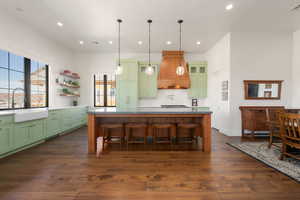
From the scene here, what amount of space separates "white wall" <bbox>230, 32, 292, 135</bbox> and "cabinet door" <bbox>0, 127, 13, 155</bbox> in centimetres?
552

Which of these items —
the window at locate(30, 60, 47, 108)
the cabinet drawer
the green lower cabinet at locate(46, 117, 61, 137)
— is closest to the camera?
the cabinet drawer

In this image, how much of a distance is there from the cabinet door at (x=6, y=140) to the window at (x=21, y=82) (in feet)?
3.41

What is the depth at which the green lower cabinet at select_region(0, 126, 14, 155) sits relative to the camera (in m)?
2.51

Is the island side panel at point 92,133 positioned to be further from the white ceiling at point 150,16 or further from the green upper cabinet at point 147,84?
the green upper cabinet at point 147,84

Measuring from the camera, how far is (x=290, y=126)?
228 centimetres

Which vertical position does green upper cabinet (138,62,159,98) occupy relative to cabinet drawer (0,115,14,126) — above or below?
above

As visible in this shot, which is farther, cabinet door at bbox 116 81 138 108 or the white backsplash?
the white backsplash

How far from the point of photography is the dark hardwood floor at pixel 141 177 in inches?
64.9

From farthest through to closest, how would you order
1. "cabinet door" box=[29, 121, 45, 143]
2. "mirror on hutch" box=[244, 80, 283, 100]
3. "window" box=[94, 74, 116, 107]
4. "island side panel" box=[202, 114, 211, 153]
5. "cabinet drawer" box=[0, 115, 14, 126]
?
"window" box=[94, 74, 116, 107]
"mirror on hutch" box=[244, 80, 283, 100]
"cabinet door" box=[29, 121, 45, 143]
"island side panel" box=[202, 114, 211, 153]
"cabinet drawer" box=[0, 115, 14, 126]

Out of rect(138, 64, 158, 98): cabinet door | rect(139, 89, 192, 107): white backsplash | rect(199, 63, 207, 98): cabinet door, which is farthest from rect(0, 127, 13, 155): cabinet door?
rect(199, 63, 207, 98): cabinet door

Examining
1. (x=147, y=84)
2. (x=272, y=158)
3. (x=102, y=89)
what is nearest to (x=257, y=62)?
(x=272, y=158)

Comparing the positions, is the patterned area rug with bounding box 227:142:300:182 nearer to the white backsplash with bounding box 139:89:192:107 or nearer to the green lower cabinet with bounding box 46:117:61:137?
the white backsplash with bounding box 139:89:192:107

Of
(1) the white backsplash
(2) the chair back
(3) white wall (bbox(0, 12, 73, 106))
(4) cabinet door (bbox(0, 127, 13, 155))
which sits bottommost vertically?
(4) cabinet door (bbox(0, 127, 13, 155))

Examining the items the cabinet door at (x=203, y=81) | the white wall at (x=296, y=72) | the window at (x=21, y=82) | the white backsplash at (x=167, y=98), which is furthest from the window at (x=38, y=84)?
the white wall at (x=296, y=72)
